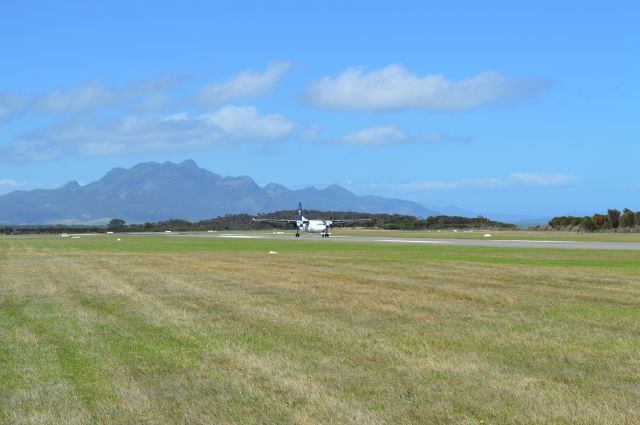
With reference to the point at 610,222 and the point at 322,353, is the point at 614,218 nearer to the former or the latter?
the point at 610,222

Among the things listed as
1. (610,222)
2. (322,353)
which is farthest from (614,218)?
(322,353)

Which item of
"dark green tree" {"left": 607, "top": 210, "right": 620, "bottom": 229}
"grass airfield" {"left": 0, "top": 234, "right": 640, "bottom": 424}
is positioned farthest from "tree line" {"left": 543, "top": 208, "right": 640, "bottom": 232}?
"grass airfield" {"left": 0, "top": 234, "right": 640, "bottom": 424}

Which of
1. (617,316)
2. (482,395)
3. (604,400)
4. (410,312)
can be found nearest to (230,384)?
(482,395)

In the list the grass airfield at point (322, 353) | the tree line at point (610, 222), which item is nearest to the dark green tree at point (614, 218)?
the tree line at point (610, 222)

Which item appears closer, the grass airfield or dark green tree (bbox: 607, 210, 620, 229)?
the grass airfield

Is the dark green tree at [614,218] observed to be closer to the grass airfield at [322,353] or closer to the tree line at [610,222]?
the tree line at [610,222]

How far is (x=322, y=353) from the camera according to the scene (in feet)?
37.1

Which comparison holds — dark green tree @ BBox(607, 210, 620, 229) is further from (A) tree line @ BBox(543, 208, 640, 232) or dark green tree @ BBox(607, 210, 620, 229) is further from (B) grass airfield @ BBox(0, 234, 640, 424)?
(B) grass airfield @ BBox(0, 234, 640, 424)

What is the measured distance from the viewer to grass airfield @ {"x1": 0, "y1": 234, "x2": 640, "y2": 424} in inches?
324

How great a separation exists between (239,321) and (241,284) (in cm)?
821

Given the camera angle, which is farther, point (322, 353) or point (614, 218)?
point (614, 218)

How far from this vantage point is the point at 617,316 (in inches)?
608

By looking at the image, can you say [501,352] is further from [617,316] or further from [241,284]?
[241,284]

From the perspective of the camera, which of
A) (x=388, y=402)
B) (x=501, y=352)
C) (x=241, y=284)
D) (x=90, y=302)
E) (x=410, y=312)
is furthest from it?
(x=241, y=284)
